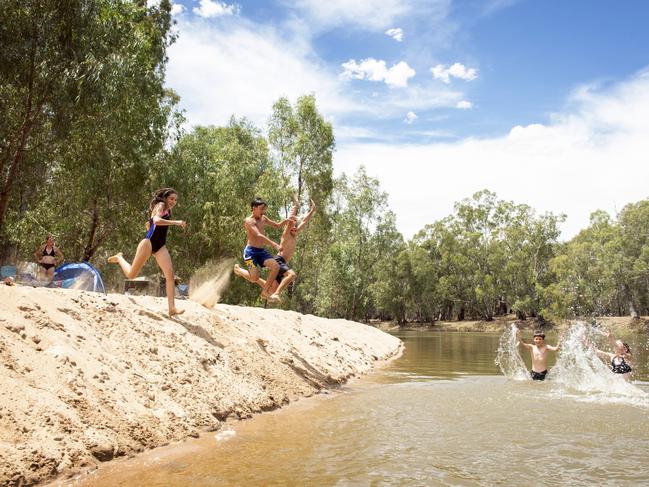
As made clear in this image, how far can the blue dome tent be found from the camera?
13.0m

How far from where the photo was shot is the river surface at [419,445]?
4.41 m

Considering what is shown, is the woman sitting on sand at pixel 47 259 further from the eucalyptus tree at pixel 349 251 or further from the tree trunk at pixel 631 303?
the tree trunk at pixel 631 303

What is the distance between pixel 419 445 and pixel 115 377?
145 inches

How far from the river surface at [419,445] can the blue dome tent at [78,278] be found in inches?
293

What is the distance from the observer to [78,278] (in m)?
13.2

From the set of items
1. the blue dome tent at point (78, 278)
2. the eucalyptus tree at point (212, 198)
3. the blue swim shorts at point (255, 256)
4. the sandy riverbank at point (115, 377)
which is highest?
the eucalyptus tree at point (212, 198)

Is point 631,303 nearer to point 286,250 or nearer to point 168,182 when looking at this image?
point 168,182

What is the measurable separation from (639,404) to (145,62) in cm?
1990

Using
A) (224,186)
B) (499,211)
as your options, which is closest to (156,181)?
(224,186)

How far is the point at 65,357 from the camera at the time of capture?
5.75 metres

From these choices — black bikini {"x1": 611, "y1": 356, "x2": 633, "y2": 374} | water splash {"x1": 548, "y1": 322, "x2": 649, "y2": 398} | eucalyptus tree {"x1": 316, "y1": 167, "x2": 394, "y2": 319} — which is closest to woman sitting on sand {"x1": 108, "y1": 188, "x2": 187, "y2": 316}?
water splash {"x1": 548, "y1": 322, "x2": 649, "y2": 398}

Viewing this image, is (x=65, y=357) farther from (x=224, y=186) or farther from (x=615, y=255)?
(x=615, y=255)

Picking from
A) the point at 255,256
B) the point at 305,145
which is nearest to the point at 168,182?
the point at 305,145

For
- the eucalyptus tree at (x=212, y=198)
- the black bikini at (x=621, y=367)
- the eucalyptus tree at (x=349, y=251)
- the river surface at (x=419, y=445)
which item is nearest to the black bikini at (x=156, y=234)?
the river surface at (x=419, y=445)
